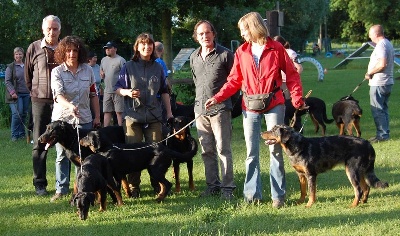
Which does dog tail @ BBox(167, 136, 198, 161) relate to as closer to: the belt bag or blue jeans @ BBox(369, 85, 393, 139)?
the belt bag

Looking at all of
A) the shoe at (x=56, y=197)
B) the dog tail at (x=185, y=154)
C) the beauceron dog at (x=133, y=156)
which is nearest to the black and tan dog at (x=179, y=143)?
the dog tail at (x=185, y=154)

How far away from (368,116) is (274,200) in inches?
343

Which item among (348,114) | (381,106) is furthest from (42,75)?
(381,106)

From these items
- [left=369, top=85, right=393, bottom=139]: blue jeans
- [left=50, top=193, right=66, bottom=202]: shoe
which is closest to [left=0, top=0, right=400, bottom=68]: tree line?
[left=369, top=85, right=393, bottom=139]: blue jeans

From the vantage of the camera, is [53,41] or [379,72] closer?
[53,41]

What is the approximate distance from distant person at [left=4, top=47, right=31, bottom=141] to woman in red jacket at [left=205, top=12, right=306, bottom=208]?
24.1ft

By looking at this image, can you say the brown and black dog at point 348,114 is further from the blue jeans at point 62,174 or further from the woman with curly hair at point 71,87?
the blue jeans at point 62,174

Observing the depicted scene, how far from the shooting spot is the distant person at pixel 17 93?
1259 centimetres

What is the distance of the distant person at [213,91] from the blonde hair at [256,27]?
2.12 ft

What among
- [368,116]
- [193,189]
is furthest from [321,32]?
[193,189]

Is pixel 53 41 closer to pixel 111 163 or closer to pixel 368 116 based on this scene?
pixel 111 163

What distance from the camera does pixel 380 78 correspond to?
10.6m

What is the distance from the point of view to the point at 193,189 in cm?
762

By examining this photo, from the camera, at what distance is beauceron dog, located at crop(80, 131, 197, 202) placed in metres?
6.84
